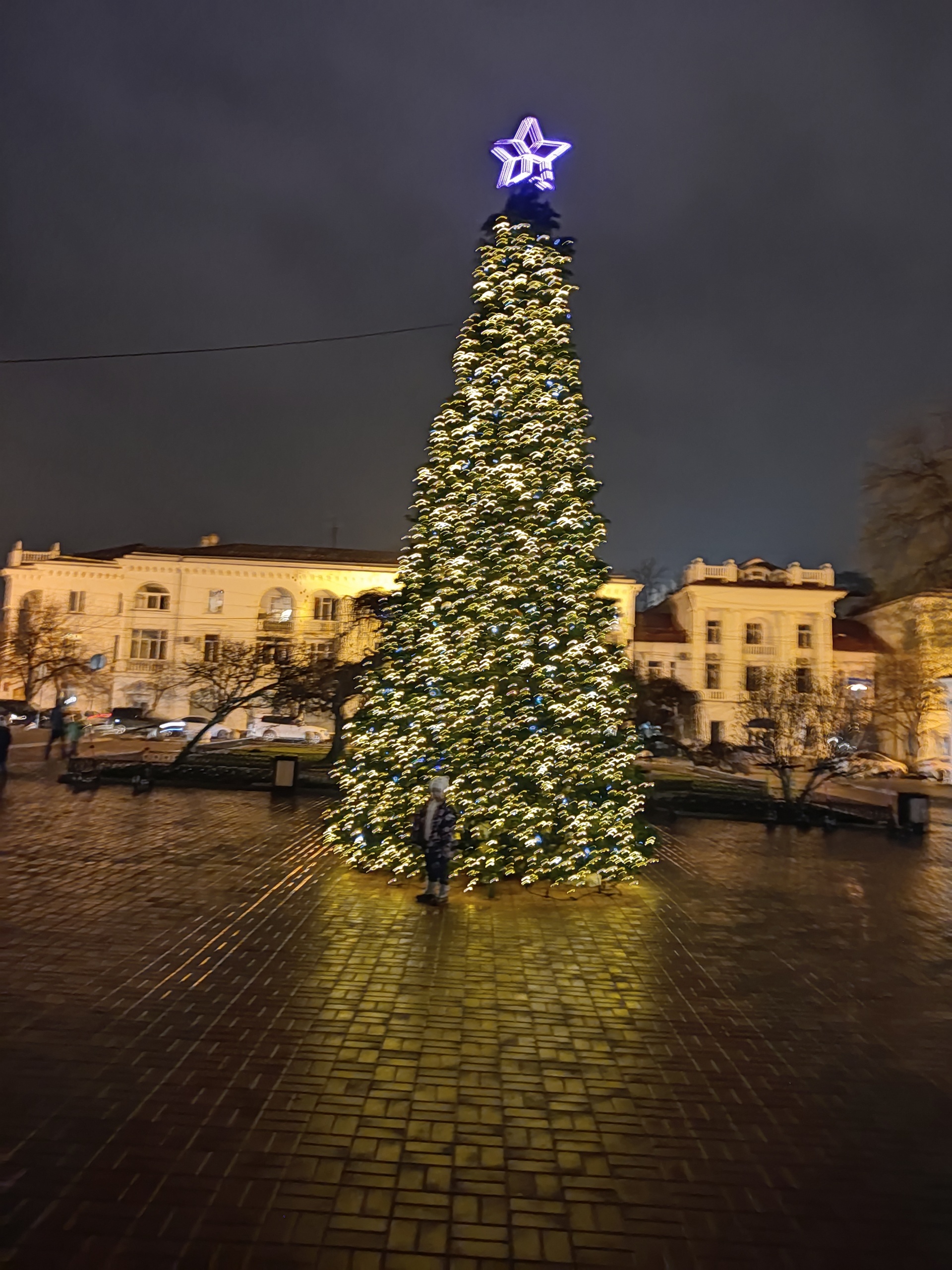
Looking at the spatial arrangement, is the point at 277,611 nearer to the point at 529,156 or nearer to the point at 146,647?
the point at 146,647

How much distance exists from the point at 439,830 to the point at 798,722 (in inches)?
611

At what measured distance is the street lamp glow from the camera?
11586 mm

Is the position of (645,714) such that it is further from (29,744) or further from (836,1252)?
(836,1252)

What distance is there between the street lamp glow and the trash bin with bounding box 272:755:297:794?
39.2ft

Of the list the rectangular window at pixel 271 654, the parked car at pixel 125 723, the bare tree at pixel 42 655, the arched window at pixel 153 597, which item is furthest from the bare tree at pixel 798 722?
the arched window at pixel 153 597

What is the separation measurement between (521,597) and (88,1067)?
6799mm

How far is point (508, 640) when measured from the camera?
10.2 meters

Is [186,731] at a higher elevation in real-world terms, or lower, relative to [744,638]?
lower

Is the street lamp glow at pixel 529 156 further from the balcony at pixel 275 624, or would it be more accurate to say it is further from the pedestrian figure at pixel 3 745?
the balcony at pixel 275 624

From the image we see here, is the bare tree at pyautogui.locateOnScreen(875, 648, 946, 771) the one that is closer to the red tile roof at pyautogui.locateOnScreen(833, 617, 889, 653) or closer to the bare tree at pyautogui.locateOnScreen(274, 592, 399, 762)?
the red tile roof at pyautogui.locateOnScreen(833, 617, 889, 653)

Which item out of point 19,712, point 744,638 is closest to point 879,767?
point 744,638

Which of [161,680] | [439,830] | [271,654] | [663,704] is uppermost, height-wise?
[271,654]

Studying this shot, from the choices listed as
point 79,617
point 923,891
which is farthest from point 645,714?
point 79,617

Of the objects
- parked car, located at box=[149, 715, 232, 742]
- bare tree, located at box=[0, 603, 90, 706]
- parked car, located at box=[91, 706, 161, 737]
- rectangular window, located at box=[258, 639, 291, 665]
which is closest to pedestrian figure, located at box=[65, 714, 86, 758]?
rectangular window, located at box=[258, 639, 291, 665]
